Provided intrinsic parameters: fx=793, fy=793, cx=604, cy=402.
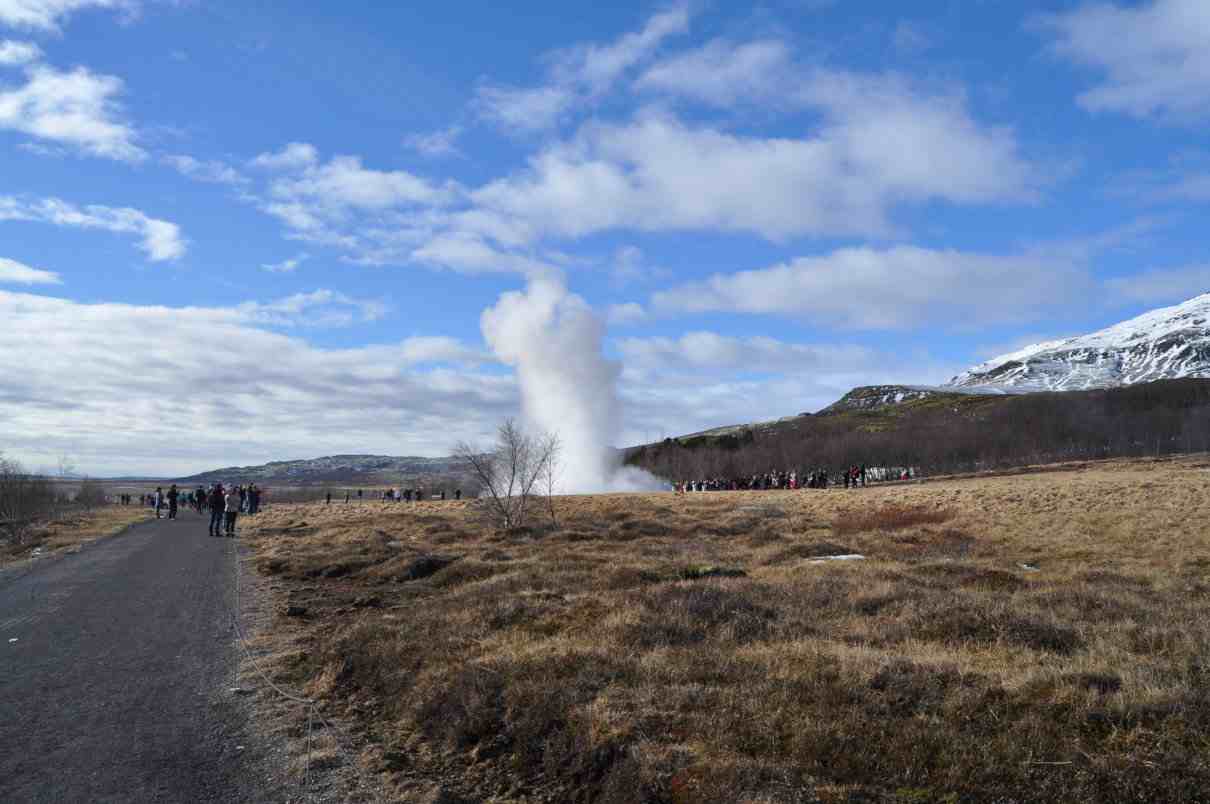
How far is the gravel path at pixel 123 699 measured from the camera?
19.9 feet

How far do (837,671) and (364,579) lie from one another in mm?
12300

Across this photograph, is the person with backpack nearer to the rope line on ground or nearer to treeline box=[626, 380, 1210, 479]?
the rope line on ground

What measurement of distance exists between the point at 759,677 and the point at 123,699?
21.6 feet

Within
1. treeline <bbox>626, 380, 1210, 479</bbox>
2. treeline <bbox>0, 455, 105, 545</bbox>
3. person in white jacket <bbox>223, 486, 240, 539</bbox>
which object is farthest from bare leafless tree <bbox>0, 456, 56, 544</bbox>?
treeline <bbox>626, 380, 1210, 479</bbox>

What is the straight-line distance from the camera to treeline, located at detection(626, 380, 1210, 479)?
111 metres

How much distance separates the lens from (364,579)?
57.2ft

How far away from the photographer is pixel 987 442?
12275 centimetres

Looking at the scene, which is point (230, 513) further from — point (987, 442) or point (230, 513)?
point (987, 442)

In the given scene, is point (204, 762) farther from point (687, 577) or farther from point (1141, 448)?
point (1141, 448)

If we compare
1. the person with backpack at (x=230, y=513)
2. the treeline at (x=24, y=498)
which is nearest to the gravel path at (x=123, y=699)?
the person with backpack at (x=230, y=513)

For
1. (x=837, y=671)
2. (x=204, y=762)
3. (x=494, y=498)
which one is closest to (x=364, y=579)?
(x=204, y=762)

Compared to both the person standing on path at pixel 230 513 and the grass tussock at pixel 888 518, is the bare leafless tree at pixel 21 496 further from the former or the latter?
the grass tussock at pixel 888 518

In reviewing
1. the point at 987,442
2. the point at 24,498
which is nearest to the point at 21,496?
the point at 24,498

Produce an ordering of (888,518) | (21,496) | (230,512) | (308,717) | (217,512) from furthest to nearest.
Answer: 1. (21,496)
2. (888,518)
3. (230,512)
4. (217,512)
5. (308,717)
